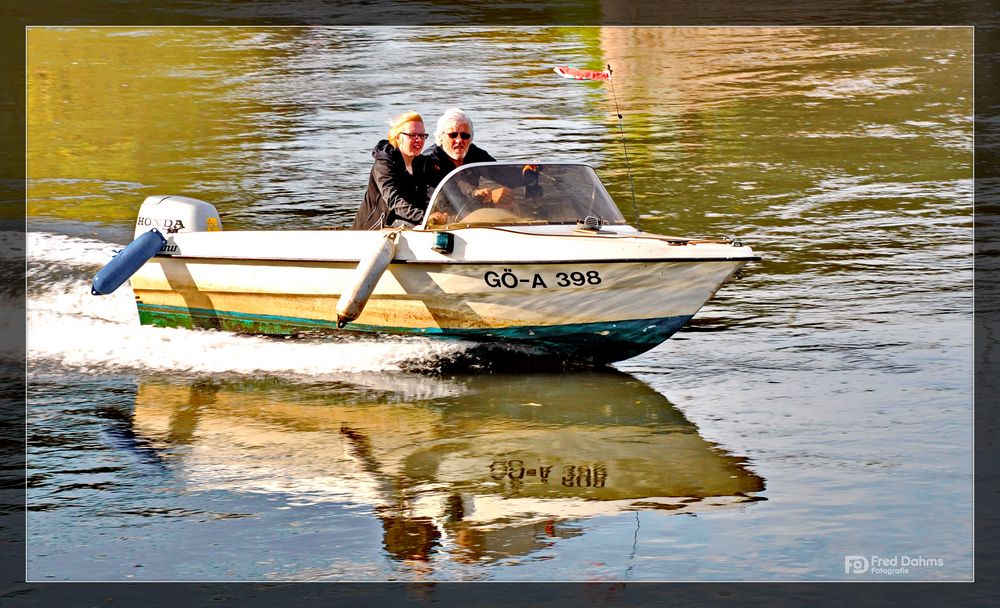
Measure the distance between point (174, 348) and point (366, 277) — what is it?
2.08 metres

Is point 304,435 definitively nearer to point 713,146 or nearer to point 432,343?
point 432,343

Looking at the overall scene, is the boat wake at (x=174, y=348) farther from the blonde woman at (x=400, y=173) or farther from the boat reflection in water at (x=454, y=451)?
the blonde woman at (x=400, y=173)

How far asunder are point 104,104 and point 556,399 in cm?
1373

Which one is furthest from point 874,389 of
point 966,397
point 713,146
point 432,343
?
point 713,146

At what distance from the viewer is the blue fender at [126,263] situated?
1195 centimetres

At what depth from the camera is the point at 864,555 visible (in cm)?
695

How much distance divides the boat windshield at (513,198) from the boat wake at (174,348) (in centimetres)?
94

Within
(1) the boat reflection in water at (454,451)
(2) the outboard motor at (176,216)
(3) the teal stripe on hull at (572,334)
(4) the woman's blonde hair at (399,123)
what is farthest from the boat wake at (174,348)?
(4) the woman's blonde hair at (399,123)

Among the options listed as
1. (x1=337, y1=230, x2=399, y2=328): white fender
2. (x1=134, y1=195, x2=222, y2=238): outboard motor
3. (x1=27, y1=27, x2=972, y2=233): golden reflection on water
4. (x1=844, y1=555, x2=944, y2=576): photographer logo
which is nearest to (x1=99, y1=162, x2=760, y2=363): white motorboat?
(x1=337, y1=230, x2=399, y2=328): white fender

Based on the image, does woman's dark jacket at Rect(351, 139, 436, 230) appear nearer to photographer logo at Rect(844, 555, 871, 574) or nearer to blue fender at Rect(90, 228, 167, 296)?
blue fender at Rect(90, 228, 167, 296)

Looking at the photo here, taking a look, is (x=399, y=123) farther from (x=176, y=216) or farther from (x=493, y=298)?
(x=176, y=216)

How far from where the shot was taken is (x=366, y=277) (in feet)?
35.7

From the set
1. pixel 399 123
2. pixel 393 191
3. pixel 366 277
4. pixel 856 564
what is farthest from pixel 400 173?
pixel 856 564

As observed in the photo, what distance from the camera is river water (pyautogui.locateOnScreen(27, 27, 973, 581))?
7273 millimetres
